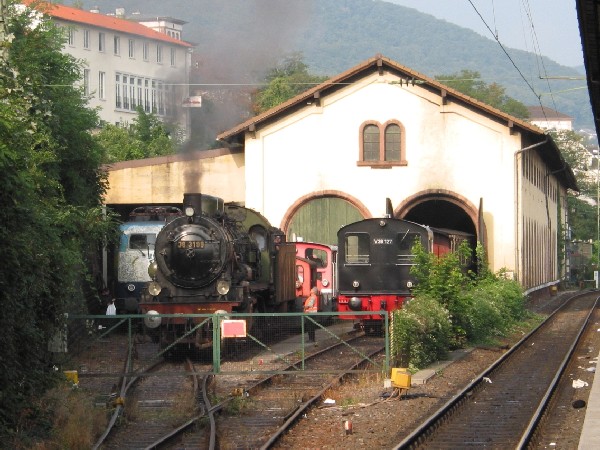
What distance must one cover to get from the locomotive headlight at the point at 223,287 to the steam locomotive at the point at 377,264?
18.9 ft

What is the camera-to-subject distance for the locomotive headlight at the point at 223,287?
21.7m

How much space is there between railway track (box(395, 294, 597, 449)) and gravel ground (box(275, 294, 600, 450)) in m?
0.28

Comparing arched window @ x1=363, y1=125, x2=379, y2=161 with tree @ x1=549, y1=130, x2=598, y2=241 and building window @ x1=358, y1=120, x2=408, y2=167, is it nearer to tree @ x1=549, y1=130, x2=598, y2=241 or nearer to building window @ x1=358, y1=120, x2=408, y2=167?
building window @ x1=358, y1=120, x2=408, y2=167

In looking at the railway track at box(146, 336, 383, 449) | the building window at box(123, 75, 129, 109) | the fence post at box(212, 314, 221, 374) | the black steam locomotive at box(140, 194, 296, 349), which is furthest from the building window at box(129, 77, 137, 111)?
the fence post at box(212, 314, 221, 374)

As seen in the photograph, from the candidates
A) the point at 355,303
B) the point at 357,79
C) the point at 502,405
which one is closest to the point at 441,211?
the point at 357,79

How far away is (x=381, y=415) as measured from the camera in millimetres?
14758

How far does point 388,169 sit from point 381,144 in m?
0.96

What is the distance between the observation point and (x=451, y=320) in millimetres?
24000

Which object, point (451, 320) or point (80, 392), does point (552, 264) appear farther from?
point (80, 392)

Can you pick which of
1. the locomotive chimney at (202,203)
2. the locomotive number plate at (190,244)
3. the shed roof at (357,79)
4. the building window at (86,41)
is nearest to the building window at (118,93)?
the building window at (86,41)

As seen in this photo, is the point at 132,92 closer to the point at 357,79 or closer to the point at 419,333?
the point at 357,79

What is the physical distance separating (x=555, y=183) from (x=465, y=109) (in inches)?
980

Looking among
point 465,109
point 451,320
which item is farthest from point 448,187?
point 451,320

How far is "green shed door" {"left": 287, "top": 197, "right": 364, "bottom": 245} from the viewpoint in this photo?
3778 cm
